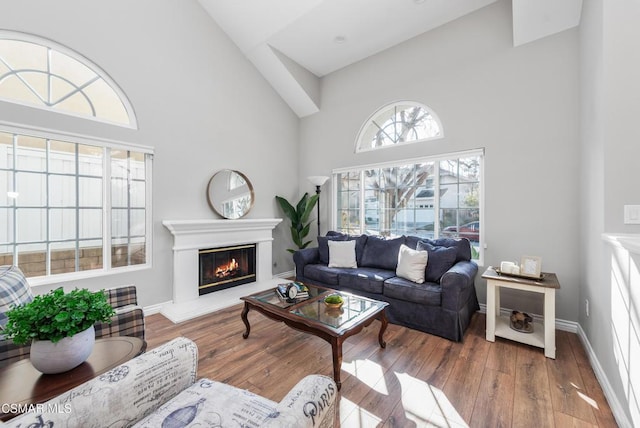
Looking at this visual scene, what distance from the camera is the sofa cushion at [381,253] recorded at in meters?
3.47

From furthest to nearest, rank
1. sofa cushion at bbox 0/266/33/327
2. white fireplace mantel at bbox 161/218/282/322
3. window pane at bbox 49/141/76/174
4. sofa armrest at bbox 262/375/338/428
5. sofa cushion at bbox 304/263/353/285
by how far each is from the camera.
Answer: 1. sofa cushion at bbox 304/263/353/285
2. white fireplace mantel at bbox 161/218/282/322
3. window pane at bbox 49/141/76/174
4. sofa cushion at bbox 0/266/33/327
5. sofa armrest at bbox 262/375/338/428

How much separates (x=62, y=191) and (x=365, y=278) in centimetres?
341

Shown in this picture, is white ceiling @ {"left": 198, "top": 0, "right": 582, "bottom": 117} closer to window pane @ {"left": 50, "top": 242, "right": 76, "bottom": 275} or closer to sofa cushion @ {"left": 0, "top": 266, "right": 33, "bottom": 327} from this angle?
window pane @ {"left": 50, "top": 242, "right": 76, "bottom": 275}

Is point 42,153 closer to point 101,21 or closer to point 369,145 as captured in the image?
point 101,21

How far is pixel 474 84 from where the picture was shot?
10.7 ft

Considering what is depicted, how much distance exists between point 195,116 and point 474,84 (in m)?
3.65

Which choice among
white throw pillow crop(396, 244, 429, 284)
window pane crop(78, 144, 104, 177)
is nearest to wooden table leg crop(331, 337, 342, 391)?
white throw pillow crop(396, 244, 429, 284)

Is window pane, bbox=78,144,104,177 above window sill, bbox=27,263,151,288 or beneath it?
above

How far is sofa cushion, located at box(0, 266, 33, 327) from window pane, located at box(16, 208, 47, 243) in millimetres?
1213

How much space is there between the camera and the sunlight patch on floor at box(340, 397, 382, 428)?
61.3 inches

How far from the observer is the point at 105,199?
119 inches

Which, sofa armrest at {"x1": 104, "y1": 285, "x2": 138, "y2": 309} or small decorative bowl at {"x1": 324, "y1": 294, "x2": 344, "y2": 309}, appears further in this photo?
small decorative bowl at {"x1": 324, "y1": 294, "x2": 344, "y2": 309}

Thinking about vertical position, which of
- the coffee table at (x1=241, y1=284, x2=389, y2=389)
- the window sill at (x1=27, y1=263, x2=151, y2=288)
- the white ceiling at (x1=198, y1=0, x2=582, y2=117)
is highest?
the white ceiling at (x1=198, y1=0, x2=582, y2=117)

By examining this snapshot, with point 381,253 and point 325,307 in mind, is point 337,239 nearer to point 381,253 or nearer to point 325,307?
point 381,253
